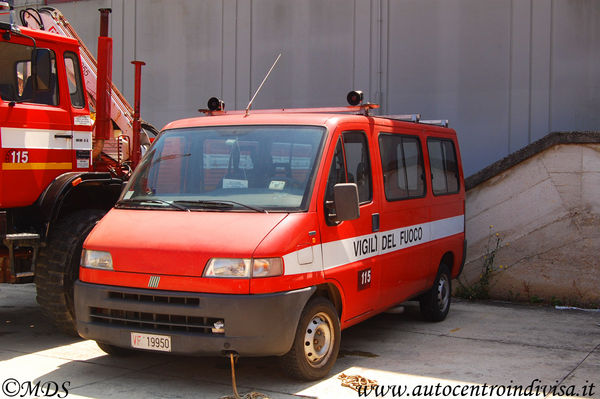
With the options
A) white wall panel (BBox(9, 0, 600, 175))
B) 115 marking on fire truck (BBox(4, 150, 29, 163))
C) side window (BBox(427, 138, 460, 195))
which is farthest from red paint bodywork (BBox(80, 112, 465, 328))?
white wall panel (BBox(9, 0, 600, 175))

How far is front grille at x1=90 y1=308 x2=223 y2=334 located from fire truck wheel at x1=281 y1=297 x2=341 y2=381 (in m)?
0.66

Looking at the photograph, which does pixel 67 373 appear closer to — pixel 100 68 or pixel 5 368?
pixel 5 368

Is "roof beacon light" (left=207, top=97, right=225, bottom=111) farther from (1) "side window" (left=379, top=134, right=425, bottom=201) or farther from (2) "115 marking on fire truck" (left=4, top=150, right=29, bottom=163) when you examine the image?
(2) "115 marking on fire truck" (left=4, top=150, right=29, bottom=163)

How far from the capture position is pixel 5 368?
6020 millimetres

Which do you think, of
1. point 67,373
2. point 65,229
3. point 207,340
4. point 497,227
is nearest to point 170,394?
point 207,340

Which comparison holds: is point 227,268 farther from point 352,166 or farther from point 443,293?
point 443,293

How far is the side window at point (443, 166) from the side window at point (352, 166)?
1.67 metres

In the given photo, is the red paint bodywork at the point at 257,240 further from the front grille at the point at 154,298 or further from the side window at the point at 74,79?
the side window at the point at 74,79

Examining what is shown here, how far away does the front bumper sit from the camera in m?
5.00

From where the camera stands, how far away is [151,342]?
522 cm

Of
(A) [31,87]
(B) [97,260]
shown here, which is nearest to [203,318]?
(B) [97,260]

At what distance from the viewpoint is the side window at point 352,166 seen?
5.81 meters

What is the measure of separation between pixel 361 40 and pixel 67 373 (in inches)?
325

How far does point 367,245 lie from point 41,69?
3521 mm
